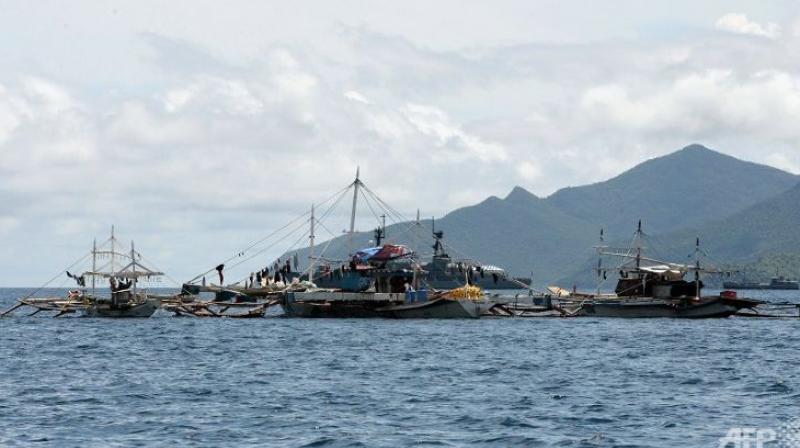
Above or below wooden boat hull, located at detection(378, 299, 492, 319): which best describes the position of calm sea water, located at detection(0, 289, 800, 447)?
below

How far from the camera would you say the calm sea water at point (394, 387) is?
48.5 meters

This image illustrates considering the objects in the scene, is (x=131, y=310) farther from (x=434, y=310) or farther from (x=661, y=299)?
(x=661, y=299)

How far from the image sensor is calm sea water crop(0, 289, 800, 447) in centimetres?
4853

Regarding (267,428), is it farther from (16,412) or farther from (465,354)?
(465,354)

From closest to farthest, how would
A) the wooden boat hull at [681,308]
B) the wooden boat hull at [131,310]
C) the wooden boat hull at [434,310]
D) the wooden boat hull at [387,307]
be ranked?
1. the wooden boat hull at [434,310]
2. the wooden boat hull at [387,307]
3. the wooden boat hull at [681,308]
4. the wooden boat hull at [131,310]

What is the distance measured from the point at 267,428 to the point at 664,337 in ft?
192

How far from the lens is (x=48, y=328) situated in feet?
399

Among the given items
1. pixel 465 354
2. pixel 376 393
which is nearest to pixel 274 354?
pixel 465 354

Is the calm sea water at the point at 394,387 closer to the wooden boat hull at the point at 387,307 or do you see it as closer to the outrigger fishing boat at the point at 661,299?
the wooden boat hull at the point at 387,307

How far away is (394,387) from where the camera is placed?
63688mm


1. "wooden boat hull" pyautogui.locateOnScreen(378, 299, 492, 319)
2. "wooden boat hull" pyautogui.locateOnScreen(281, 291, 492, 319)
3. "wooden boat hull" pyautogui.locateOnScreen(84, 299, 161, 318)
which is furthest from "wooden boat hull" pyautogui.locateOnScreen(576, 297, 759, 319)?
"wooden boat hull" pyautogui.locateOnScreen(84, 299, 161, 318)

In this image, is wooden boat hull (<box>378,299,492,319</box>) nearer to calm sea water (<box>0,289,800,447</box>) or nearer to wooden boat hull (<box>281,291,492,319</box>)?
wooden boat hull (<box>281,291,492,319</box>)

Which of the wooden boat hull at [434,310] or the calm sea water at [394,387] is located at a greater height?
the wooden boat hull at [434,310]

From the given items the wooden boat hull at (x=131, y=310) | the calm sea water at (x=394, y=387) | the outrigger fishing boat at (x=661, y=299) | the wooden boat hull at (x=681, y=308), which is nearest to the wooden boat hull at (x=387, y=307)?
the outrigger fishing boat at (x=661, y=299)
